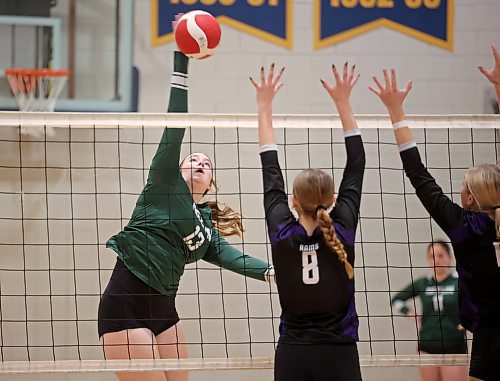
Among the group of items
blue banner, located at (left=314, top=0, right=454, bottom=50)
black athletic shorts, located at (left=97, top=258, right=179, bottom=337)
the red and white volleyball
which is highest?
blue banner, located at (left=314, top=0, right=454, bottom=50)

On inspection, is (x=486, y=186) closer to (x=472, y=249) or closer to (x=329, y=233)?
(x=472, y=249)

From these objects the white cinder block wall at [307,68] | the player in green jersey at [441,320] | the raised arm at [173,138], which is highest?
the white cinder block wall at [307,68]

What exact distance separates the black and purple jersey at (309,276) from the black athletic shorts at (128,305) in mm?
1360

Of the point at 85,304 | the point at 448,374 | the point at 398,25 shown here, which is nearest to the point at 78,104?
the point at 85,304

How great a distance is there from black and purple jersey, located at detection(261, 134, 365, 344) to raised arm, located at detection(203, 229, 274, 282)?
4.56ft

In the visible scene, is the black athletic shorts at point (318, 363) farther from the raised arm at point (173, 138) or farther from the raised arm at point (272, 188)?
the raised arm at point (173, 138)

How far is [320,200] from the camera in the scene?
324cm

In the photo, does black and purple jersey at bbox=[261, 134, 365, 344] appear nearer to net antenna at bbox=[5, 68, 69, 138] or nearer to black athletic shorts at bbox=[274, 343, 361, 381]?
black athletic shorts at bbox=[274, 343, 361, 381]

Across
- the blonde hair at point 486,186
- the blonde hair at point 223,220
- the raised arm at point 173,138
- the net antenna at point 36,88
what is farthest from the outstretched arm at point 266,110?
the net antenna at point 36,88

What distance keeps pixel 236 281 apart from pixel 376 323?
1.41 meters

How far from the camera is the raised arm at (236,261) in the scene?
15.4 ft

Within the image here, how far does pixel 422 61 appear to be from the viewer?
785cm

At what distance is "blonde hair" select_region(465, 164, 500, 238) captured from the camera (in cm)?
343

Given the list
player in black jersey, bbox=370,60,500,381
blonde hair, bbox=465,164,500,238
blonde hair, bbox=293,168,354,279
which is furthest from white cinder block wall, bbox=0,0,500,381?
blonde hair, bbox=293,168,354,279
